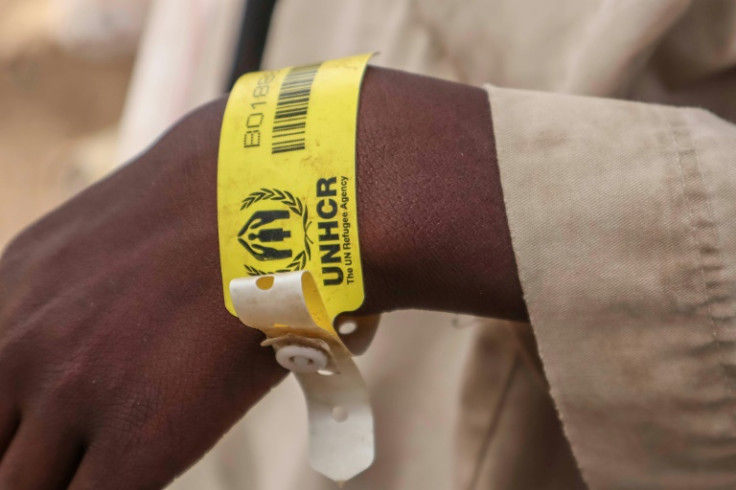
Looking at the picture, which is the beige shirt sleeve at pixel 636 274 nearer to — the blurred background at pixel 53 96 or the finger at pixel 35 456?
the finger at pixel 35 456

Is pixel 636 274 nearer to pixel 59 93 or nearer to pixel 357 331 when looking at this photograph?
pixel 357 331

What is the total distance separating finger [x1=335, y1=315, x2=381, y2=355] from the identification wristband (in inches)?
0.8

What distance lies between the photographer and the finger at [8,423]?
50cm

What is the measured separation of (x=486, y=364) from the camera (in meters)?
0.56

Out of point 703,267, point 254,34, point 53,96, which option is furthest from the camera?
point 53,96

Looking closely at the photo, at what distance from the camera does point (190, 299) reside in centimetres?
48

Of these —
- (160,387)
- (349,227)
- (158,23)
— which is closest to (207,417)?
(160,387)

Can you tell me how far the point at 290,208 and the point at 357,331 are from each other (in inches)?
4.5

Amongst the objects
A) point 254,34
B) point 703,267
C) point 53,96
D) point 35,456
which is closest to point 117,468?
point 35,456

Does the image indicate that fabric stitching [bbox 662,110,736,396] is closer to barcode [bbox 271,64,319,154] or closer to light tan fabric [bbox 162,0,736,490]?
light tan fabric [bbox 162,0,736,490]

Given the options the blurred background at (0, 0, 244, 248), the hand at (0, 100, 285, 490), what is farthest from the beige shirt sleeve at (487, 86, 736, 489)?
the blurred background at (0, 0, 244, 248)

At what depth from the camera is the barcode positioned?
1.54ft

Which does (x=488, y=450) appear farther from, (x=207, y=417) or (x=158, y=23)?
(x=158, y=23)

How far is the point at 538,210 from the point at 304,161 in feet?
0.54
